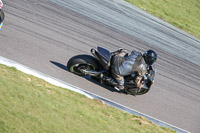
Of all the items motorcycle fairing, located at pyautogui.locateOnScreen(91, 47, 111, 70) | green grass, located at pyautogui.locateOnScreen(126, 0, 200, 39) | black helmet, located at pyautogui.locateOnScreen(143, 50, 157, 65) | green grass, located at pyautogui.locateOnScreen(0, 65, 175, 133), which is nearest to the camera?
green grass, located at pyautogui.locateOnScreen(0, 65, 175, 133)

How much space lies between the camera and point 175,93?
36.4 ft

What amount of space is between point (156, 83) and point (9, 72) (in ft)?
18.8

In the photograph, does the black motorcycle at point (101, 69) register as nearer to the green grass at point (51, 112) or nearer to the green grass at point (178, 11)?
the green grass at point (51, 112)

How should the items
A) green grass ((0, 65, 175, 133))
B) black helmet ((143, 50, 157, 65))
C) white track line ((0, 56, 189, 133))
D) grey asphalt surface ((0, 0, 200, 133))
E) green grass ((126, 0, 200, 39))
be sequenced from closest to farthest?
green grass ((0, 65, 175, 133)) < white track line ((0, 56, 189, 133)) < black helmet ((143, 50, 157, 65)) < grey asphalt surface ((0, 0, 200, 133)) < green grass ((126, 0, 200, 39))

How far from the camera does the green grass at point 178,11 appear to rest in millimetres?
20242

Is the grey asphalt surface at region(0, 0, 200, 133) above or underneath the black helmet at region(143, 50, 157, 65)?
underneath

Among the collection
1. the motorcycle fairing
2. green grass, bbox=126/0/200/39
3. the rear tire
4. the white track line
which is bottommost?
the white track line

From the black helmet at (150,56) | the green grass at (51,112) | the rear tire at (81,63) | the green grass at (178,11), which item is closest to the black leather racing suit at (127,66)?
the black helmet at (150,56)

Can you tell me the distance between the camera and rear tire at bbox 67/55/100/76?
8.80 meters

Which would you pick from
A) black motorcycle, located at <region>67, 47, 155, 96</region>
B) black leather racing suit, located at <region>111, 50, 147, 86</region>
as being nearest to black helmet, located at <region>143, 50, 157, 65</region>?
black leather racing suit, located at <region>111, 50, 147, 86</region>

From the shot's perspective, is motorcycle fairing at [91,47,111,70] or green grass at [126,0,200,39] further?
green grass at [126,0,200,39]

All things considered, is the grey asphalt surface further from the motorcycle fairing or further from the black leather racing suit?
the motorcycle fairing

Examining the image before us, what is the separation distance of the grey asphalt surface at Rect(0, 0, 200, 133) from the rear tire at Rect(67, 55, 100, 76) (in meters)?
0.20

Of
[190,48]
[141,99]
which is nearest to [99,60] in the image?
[141,99]
